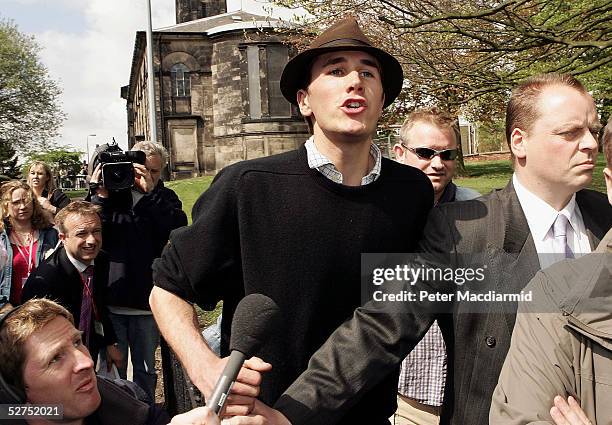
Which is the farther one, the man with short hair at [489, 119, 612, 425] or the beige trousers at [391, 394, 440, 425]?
the beige trousers at [391, 394, 440, 425]

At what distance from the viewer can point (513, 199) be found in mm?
2502

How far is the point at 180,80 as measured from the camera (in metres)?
38.7

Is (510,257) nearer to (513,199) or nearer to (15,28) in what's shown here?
(513,199)

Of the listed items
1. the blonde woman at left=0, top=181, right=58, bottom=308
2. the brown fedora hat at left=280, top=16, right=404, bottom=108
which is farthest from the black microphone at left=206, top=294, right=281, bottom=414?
the blonde woman at left=0, top=181, right=58, bottom=308

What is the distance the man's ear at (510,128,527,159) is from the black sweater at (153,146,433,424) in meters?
0.61

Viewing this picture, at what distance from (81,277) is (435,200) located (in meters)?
2.67

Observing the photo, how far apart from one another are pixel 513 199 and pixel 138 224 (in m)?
3.56

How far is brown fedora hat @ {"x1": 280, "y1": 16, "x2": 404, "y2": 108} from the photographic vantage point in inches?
96.6

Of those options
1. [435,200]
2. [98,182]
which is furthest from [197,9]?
[435,200]

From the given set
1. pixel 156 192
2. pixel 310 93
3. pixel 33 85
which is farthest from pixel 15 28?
pixel 310 93

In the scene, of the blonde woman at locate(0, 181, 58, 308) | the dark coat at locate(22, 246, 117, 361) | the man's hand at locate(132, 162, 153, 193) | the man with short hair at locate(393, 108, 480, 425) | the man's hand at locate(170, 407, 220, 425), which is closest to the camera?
the man's hand at locate(170, 407, 220, 425)

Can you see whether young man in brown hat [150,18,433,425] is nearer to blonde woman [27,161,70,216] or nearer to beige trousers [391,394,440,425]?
beige trousers [391,394,440,425]

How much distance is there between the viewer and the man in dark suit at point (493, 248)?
225cm

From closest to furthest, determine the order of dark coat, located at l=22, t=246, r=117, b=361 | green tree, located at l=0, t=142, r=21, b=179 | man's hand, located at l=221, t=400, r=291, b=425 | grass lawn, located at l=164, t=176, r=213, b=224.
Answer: man's hand, located at l=221, t=400, r=291, b=425 → dark coat, located at l=22, t=246, r=117, b=361 → grass lawn, located at l=164, t=176, r=213, b=224 → green tree, located at l=0, t=142, r=21, b=179
